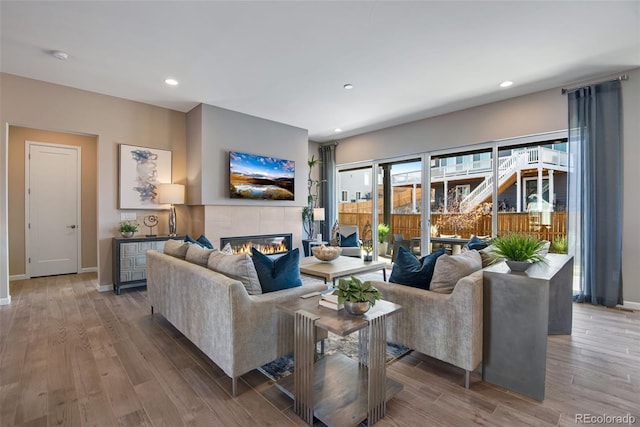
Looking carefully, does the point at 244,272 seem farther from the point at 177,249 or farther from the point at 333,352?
the point at 177,249

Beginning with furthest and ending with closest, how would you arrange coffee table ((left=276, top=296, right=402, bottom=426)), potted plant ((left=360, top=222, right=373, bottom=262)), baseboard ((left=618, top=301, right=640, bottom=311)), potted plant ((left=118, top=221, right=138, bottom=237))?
potted plant ((left=360, top=222, right=373, bottom=262))
potted plant ((left=118, top=221, right=138, bottom=237))
baseboard ((left=618, top=301, right=640, bottom=311))
coffee table ((left=276, top=296, right=402, bottom=426))

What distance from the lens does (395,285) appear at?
94.5 inches

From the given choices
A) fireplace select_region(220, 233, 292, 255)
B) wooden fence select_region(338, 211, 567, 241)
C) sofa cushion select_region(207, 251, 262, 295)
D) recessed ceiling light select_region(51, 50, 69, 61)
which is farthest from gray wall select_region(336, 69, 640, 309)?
recessed ceiling light select_region(51, 50, 69, 61)

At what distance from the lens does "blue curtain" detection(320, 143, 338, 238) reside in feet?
23.3

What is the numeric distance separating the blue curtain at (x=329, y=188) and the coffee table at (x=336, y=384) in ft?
17.1

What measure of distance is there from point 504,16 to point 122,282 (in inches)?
215

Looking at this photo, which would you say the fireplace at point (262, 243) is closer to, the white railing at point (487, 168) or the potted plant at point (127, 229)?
the potted plant at point (127, 229)

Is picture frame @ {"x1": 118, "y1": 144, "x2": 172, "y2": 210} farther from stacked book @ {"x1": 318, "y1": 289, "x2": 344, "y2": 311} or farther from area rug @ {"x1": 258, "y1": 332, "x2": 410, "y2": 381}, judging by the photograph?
stacked book @ {"x1": 318, "y1": 289, "x2": 344, "y2": 311}

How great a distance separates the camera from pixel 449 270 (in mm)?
2182

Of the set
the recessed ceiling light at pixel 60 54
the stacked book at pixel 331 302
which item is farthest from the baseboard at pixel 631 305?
the recessed ceiling light at pixel 60 54

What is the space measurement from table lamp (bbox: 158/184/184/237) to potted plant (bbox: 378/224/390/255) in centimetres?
395

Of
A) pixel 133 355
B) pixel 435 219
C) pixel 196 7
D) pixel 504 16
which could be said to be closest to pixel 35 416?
pixel 133 355

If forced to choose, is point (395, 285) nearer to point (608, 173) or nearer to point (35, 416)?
point (35, 416)
